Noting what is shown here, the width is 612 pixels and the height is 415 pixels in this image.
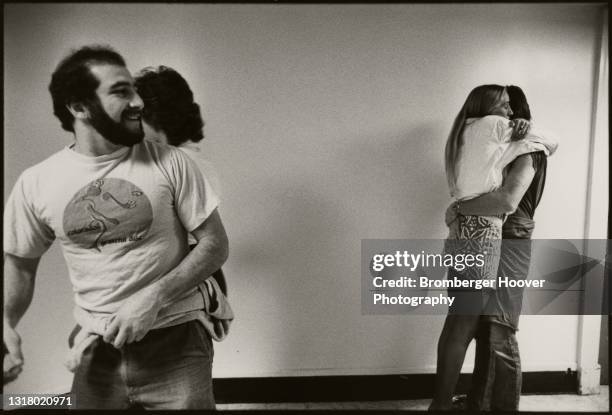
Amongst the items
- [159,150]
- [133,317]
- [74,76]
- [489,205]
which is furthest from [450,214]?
[74,76]

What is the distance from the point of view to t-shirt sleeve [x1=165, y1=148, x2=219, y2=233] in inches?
65.4

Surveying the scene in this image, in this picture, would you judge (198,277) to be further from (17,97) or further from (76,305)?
(17,97)

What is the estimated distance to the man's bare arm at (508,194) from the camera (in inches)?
67.9

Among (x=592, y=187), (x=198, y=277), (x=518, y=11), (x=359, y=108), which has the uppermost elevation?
(x=518, y=11)

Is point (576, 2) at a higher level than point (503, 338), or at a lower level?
higher

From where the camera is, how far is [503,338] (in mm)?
1789

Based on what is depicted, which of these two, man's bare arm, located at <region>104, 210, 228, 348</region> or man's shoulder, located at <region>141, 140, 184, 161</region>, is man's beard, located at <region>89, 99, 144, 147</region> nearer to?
man's shoulder, located at <region>141, 140, 184, 161</region>

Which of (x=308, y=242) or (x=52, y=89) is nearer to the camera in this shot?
(x=52, y=89)

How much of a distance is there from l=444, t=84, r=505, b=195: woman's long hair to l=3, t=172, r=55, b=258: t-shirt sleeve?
1.44 m

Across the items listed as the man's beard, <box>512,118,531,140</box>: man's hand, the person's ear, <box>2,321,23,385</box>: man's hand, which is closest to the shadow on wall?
<box>512,118,531,140</box>: man's hand

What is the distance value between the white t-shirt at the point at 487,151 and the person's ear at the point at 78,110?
52.7 inches

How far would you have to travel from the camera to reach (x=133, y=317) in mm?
1634

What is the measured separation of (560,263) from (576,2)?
3.21 ft

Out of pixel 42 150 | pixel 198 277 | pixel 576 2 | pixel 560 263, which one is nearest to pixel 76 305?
pixel 198 277
